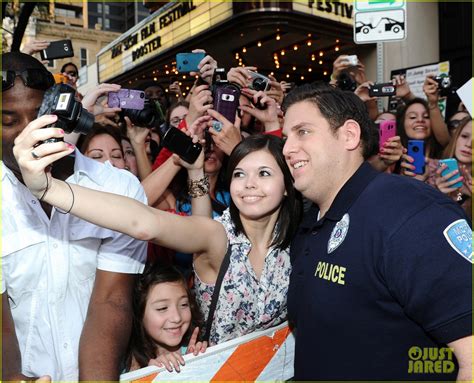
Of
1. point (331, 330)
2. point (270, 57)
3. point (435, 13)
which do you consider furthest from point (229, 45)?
point (331, 330)

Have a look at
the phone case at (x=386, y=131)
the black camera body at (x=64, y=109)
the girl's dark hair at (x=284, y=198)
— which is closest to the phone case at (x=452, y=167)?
the phone case at (x=386, y=131)

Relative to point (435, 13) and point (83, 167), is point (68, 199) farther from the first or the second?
point (435, 13)

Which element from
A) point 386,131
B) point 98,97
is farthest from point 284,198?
point 98,97

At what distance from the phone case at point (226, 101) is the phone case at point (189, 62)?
333 mm

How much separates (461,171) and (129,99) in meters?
2.47

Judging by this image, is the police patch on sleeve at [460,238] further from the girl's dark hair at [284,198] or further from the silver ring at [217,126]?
the silver ring at [217,126]

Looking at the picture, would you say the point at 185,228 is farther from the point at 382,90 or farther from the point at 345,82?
the point at 345,82

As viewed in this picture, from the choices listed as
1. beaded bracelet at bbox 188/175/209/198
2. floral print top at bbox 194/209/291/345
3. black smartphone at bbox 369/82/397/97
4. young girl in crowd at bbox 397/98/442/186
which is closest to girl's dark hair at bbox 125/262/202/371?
floral print top at bbox 194/209/291/345

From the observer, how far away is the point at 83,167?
1946 millimetres

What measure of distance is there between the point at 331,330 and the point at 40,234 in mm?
1187

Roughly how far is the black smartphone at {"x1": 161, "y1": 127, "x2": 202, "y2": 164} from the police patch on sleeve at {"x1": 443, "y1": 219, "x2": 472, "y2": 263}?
1462 millimetres

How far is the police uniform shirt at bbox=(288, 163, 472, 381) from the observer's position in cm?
141

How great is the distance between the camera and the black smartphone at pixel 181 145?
2.44 metres

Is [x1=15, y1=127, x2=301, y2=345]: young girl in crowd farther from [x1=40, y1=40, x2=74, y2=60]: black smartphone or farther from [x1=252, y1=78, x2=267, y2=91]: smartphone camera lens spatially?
[x1=40, y1=40, x2=74, y2=60]: black smartphone
